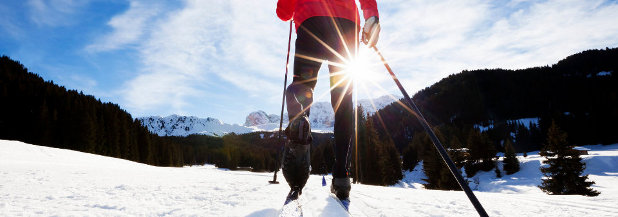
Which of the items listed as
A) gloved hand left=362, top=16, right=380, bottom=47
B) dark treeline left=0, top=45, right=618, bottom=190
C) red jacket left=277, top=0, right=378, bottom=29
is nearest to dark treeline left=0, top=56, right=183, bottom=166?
dark treeline left=0, top=45, right=618, bottom=190

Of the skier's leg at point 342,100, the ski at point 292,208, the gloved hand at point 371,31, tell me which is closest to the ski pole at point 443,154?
the gloved hand at point 371,31

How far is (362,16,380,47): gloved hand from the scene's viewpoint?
6.34 ft

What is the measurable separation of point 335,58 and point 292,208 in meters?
1.19

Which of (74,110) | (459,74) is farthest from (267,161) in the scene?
(459,74)

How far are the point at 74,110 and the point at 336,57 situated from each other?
175 ft

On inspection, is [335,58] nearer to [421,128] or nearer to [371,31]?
[371,31]

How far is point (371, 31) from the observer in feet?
6.44

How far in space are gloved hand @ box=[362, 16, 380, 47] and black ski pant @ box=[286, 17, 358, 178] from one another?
177 mm

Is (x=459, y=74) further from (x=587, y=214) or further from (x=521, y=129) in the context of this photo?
(x=587, y=214)

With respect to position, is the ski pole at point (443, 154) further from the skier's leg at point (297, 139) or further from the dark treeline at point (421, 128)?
the dark treeline at point (421, 128)

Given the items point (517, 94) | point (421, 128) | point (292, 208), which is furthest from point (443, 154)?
point (517, 94)

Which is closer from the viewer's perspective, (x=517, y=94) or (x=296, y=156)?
(x=296, y=156)

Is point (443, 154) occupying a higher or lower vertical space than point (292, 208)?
higher

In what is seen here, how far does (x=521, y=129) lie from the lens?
84.3 m
